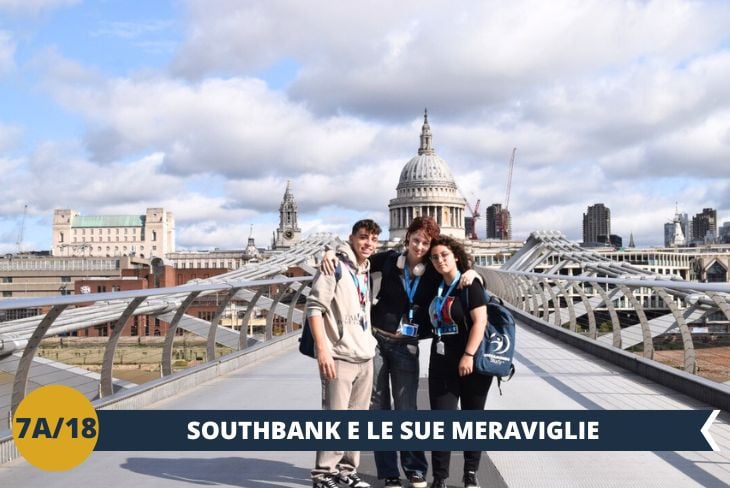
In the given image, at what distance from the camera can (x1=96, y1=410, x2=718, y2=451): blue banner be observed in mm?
4539

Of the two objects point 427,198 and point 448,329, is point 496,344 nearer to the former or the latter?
point 448,329

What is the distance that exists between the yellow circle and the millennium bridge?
0.38 ft

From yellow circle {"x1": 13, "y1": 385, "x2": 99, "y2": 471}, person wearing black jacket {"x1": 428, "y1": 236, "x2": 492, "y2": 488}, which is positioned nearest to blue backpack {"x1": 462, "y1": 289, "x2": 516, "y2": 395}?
person wearing black jacket {"x1": 428, "y1": 236, "x2": 492, "y2": 488}

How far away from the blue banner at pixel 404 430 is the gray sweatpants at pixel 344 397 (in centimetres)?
5

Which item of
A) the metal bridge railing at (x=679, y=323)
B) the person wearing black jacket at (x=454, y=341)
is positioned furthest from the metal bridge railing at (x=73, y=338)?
the metal bridge railing at (x=679, y=323)

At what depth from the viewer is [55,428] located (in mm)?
4586

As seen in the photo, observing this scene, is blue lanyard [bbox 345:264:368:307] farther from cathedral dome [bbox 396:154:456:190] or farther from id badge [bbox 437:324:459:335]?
cathedral dome [bbox 396:154:456:190]

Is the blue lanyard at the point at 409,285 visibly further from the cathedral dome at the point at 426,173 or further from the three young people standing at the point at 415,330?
the cathedral dome at the point at 426,173

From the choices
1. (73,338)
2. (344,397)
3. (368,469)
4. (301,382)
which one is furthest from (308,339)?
(301,382)

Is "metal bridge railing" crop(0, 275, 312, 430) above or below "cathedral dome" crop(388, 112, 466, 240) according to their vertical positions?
below

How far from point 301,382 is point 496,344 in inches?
162

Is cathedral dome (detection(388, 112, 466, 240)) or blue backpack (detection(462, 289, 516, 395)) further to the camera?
cathedral dome (detection(388, 112, 466, 240))

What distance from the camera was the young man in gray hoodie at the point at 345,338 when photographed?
4.41 metres

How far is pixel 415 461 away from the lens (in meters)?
4.55
